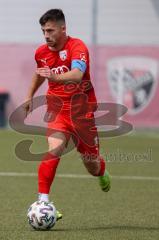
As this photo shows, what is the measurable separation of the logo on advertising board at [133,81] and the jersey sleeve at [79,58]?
1519 cm

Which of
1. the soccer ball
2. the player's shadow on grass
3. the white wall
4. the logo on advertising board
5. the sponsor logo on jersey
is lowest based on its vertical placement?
the logo on advertising board

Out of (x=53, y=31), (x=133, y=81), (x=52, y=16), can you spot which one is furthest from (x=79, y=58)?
(x=133, y=81)

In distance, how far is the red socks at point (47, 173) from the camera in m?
7.43

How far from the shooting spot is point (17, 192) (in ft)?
33.4

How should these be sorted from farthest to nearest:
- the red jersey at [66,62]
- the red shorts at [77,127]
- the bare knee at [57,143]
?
the red shorts at [77,127] → the red jersey at [66,62] → the bare knee at [57,143]

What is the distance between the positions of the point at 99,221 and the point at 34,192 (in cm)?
239

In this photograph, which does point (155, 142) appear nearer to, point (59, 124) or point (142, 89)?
point (142, 89)

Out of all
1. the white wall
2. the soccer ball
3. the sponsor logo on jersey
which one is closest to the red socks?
the soccer ball

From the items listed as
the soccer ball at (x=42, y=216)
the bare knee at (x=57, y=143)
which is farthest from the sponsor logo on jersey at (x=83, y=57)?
the soccer ball at (x=42, y=216)

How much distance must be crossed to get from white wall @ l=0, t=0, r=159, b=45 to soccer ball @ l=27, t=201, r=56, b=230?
1686 cm

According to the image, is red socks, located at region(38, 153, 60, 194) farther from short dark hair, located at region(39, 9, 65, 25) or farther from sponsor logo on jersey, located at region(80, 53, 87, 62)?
short dark hair, located at region(39, 9, 65, 25)

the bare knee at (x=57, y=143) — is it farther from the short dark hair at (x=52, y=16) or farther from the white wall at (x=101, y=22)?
the white wall at (x=101, y=22)

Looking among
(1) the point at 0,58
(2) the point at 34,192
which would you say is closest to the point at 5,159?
(2) the point at 34,192

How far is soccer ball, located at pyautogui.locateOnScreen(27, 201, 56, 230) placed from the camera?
729 cm
